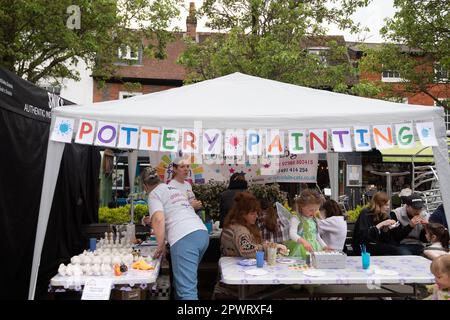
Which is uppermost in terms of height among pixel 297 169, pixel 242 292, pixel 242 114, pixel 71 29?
pixel 71 29

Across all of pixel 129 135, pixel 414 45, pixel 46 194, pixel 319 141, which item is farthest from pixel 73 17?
pixel 414 45

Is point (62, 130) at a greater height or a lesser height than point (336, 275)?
greater

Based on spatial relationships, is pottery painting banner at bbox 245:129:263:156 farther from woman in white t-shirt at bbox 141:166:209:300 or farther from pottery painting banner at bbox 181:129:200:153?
woman in white t-shirt at bbox 141:166:209:300

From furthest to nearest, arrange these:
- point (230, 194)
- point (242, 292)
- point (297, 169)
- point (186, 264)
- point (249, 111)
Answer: point (297, 169) < point (230, 194) < point (249, 111) < point (186, 264) < point (242, 292)

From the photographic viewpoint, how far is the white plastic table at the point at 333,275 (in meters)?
3.82

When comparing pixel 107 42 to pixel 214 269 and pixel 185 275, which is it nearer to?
pixel 214 269

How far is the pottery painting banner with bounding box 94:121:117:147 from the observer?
411 cm

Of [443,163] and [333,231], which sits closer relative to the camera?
[443,163]

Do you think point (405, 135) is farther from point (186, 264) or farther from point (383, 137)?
point (186, 264)

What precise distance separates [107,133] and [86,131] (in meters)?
0.19

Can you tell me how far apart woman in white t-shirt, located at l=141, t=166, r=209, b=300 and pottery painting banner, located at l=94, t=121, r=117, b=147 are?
0.61 metres

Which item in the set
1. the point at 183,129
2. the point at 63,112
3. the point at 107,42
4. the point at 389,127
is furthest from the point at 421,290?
the point at 107,42

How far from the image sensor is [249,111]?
14.4 ft

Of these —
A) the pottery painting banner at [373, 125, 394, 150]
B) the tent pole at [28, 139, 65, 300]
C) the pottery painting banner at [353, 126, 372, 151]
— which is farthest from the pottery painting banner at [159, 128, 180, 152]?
the pottery painting banner at [373, 125, 394, 150]
